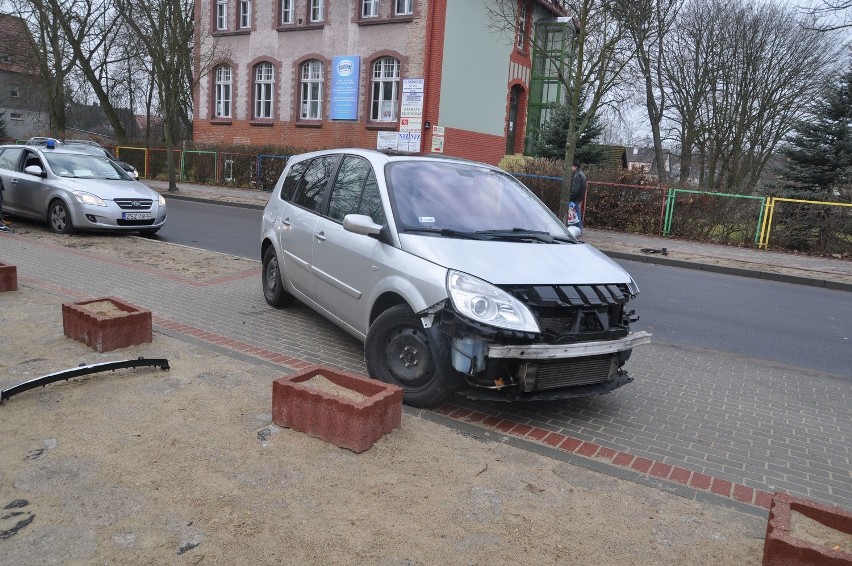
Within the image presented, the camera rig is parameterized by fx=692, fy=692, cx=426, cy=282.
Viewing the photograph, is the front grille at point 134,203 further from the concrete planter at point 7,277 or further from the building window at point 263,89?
the building window at point 263,89

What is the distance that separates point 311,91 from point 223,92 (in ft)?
19.4

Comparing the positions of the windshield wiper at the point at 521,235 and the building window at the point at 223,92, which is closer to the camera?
the windshield wiper at the point at 521,235

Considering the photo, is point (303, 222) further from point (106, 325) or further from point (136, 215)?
point (136, 215)

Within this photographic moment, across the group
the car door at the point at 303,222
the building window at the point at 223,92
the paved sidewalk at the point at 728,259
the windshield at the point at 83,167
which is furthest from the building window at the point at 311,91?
the car door at the point at 303,222

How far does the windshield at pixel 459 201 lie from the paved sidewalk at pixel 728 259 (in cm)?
1029

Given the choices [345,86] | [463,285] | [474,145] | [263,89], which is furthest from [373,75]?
[463,285]

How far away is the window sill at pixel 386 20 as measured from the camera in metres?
28.0

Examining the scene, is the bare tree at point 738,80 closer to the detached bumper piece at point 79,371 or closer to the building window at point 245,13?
the building window at point 245,13

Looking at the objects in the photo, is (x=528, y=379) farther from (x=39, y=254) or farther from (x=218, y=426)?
(x=39, y=254)

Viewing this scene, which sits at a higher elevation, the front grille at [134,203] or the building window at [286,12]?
the building window at [286,12]

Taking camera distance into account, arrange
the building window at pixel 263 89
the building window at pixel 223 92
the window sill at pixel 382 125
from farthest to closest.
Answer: the building window at pixel 223 92
the building window at pixel 263 89
the window sill at pixel 382 125

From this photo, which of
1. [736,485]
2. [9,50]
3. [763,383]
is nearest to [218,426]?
[736,485]

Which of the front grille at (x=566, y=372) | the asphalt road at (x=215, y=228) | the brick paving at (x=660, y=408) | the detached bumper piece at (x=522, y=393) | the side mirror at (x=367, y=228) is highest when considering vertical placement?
the side mirror at (x=367, y=228)

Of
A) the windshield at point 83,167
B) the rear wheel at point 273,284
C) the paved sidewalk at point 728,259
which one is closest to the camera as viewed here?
the rear wheel at point 273,284
